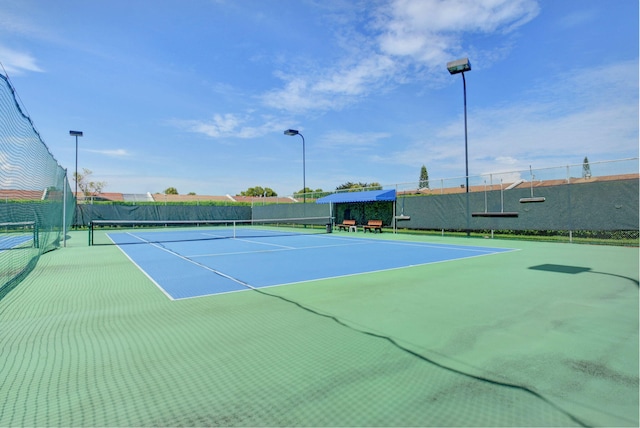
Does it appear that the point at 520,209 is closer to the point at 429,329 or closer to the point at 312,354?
the point at 429,329

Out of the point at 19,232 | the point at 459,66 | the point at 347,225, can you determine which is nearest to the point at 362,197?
the point at 347,225

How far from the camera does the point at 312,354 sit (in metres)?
3.01

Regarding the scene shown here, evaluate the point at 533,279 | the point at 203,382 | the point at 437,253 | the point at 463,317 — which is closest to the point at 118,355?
the point at 203,382

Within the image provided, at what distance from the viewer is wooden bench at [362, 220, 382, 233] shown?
748 inches

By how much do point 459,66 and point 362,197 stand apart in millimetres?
8115

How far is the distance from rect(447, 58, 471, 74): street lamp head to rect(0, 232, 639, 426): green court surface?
457 inches

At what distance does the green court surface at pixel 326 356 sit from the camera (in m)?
2.15

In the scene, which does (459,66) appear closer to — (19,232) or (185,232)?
(185,232)

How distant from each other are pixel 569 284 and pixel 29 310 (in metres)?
7.69

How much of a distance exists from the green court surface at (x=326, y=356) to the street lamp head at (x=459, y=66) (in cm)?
1162

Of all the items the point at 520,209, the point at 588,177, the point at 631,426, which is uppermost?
the point at 588,177

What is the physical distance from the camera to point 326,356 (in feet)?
9.71

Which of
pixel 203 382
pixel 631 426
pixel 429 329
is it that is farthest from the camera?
pixel 429 329

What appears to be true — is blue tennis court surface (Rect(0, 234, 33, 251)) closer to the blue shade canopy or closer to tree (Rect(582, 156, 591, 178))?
the blue shade canopy
